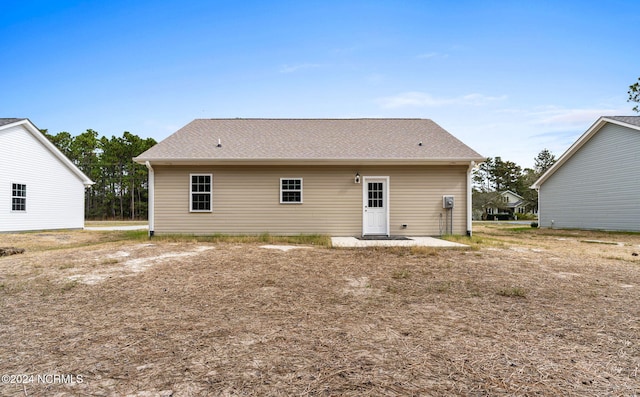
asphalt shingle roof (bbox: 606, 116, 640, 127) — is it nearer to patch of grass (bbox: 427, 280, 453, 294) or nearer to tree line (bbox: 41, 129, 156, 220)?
patch of grass (bbox: 427, 280, 453, 294)

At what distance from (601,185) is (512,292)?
16443 millimetres

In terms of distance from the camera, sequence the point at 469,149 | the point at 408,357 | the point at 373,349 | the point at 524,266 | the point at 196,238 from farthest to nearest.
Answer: the point at 469,149 → the point at 196,238 → the point at 524,266 → the point at 373,349 → the point at 408,357

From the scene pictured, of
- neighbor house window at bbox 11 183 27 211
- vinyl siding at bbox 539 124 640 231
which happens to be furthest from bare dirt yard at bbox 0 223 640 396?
vinyl siding at bbox 539 124 640 231

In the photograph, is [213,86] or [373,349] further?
[213,86]

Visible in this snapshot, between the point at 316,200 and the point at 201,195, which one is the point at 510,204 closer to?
the point at 316,200

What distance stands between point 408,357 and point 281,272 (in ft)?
12.3

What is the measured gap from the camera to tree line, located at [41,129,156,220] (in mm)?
39562

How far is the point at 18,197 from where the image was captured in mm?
15297

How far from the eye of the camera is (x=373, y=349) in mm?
2865

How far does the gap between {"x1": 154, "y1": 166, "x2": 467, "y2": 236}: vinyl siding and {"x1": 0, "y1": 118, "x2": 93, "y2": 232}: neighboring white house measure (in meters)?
8.82

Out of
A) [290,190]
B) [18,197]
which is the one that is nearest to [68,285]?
[290,190]

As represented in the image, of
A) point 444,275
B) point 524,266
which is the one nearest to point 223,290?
point 444,275

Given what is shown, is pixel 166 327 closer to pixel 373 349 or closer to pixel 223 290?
pixel 223 290

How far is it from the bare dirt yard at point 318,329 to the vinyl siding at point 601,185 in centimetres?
1144
